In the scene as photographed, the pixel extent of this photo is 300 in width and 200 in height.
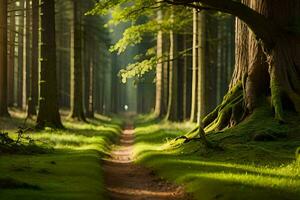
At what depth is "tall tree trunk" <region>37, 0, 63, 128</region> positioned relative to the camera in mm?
24703

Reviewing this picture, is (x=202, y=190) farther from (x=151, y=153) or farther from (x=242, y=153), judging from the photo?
(x=151, y=153)

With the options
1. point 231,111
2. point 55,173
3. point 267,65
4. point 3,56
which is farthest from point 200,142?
point 3,56

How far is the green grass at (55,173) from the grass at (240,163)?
1932mm

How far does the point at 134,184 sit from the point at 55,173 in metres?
2.03

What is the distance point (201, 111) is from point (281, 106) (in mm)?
7143

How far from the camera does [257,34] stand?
17.0 m

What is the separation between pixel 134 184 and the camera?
13.5 metres

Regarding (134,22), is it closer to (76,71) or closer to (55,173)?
(55,173)

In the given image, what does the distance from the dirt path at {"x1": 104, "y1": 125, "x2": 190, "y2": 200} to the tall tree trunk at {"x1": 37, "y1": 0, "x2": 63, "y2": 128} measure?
7283 millimetres

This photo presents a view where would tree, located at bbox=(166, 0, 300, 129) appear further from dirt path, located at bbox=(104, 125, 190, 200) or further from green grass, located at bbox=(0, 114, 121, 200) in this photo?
green grass, located at bbox=(0, 114, 121, 200)

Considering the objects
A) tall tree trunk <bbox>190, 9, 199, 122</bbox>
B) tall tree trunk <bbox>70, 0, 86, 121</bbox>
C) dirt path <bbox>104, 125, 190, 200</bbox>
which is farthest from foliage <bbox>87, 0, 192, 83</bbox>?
tall tree trunk <bbox>70, 0, 86, 121</bbox>

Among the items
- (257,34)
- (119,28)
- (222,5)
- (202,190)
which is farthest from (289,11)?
(119,28)

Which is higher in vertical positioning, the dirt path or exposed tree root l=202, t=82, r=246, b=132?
exposed tree root l=202, t=82, r=246, b=132

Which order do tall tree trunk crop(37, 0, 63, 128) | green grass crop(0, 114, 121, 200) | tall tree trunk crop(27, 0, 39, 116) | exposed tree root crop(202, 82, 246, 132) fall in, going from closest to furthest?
1. green grass crop(0, 114, 121, 200)
2. exposed tree root crop(202, 82, 246, 132)
3. tall tree trunk crop(37, 0, 63, 128)
4. tall tree trunk crop(27, 0, 39, 116)
